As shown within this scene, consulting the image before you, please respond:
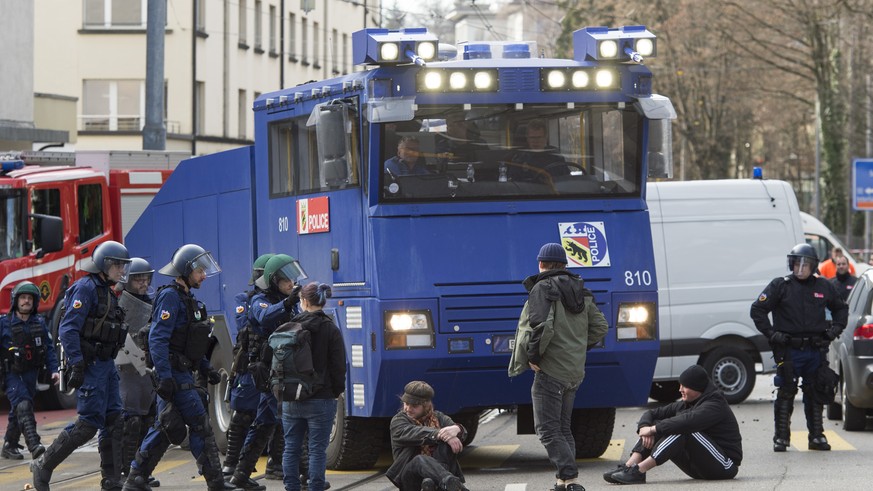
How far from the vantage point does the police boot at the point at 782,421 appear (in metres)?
14.0

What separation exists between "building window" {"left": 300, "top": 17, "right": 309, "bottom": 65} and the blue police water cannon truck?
44864 millimetres

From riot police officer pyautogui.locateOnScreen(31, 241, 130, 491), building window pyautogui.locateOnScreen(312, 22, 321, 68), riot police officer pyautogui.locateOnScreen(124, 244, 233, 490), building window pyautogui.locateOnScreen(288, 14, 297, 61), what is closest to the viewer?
riot police officer pyautogui.locateOnScreen(124, 244, 233, 490)

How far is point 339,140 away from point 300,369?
8.82 feet

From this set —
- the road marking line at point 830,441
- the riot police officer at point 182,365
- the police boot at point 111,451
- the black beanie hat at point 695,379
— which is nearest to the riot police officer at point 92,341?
the police boot at point 111,451

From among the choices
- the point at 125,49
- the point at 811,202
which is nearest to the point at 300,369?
the point at 125,49

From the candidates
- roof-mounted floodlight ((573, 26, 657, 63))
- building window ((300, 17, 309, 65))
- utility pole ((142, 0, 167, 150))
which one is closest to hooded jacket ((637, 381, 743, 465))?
roof-mounted floodlight ((573, 26, 657, 63))

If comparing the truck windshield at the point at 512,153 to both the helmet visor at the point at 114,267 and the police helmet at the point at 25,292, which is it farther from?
the police helmet at the point at 25,292

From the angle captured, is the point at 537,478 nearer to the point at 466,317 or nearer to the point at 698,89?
the point at 466,317

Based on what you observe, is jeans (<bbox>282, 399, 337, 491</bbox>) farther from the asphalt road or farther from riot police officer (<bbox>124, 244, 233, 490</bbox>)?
the asphalt road

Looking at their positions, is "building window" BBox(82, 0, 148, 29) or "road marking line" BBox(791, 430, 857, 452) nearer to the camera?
"road marking line" BBox(791, 430, 857, 452)

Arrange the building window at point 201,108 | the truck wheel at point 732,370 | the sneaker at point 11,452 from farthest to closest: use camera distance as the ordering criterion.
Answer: the building window at point 201,108 → the truck wheel at point 732,370 → the sneaker at point 11,452

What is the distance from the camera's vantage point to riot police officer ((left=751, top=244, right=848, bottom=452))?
Answer: 551 inches

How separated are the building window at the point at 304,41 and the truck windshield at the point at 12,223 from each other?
124 ft

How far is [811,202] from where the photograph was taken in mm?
80062
